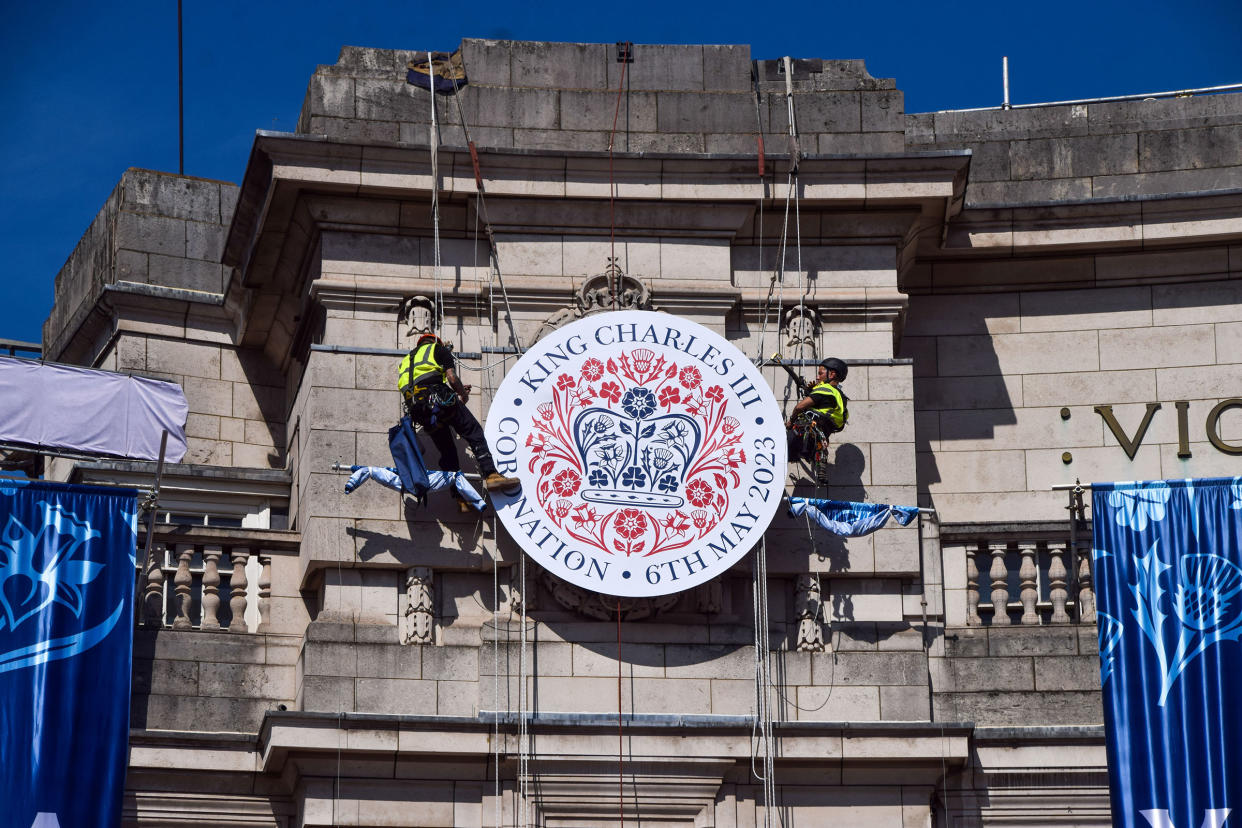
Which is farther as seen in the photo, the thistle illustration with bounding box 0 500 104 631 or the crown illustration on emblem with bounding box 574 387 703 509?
the crown illustration on emblem with bounding box 574 387 703 509

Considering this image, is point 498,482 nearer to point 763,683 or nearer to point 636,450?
point 636,450

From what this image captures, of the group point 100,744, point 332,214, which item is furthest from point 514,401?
point 100,744

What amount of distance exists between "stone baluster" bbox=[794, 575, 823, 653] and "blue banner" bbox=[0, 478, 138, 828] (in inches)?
240

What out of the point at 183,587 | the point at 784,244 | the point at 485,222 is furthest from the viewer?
the point at 784,244

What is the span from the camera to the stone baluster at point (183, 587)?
84.4 ft

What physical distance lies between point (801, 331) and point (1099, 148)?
4.10 meters

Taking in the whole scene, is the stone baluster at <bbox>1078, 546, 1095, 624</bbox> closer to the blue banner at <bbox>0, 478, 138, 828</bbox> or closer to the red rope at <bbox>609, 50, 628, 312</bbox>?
the red rope at <bbox>609, 50, 628, 312</bbox>

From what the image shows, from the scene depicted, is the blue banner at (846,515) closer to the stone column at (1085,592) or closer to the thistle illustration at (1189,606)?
the stone column at (1085,592)

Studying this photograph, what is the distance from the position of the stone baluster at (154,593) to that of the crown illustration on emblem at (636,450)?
4.01m

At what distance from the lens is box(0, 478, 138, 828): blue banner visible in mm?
24047

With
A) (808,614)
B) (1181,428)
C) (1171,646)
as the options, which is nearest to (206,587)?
(808,614)

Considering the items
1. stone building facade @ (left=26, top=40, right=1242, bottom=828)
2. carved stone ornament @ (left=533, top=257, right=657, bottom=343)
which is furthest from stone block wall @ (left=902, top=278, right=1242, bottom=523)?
carved stone ornament @ (left=533, top=257, right=657, bottom=343)

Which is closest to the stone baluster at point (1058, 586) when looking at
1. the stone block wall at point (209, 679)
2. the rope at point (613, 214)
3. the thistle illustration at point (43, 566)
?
the rope at point (613, 214)

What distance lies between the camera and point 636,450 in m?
25.8
